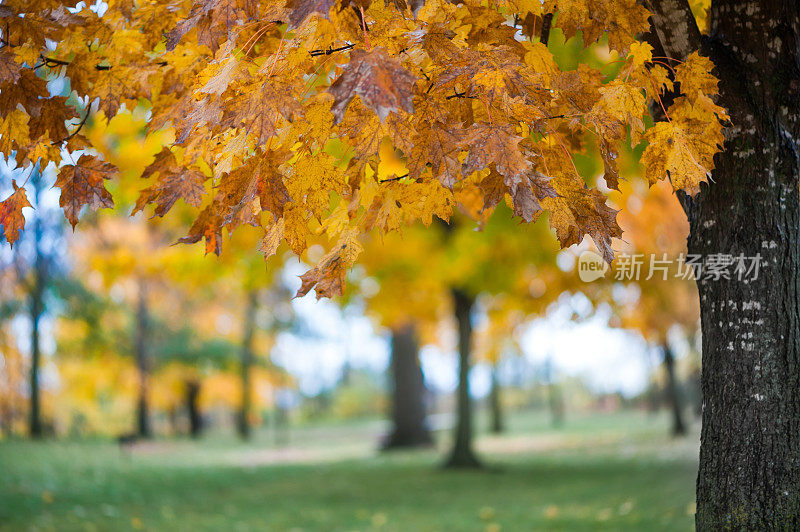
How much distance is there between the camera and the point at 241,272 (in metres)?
11.3

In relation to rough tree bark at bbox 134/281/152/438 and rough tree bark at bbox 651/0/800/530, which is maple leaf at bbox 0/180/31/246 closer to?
rough tree bark at bbox 651/0/800/530

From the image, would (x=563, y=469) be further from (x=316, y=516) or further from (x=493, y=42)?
(x=493, y=42)

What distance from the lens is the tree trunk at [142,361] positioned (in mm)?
23250

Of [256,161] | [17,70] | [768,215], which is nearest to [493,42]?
[256,161]

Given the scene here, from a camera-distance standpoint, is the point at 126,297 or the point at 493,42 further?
the point at 126,297

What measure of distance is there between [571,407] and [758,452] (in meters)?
70.7

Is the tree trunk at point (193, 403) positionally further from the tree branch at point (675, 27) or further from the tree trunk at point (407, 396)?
the tree branch at point (675, 27)

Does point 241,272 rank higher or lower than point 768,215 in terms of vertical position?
higher

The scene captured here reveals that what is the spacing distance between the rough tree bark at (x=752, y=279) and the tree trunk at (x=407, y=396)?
15260 mm

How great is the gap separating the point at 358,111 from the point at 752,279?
2.09 meters

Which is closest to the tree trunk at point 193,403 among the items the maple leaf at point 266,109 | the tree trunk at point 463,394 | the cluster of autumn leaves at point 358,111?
the tree trunk at point 463,394

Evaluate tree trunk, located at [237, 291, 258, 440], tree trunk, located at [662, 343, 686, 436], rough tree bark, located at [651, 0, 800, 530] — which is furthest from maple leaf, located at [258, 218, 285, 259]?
tree trunk, located at [237, 291, 258, 440]

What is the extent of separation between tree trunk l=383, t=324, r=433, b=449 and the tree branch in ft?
50.5

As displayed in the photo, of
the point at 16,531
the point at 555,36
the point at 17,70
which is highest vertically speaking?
the point at 555,36
